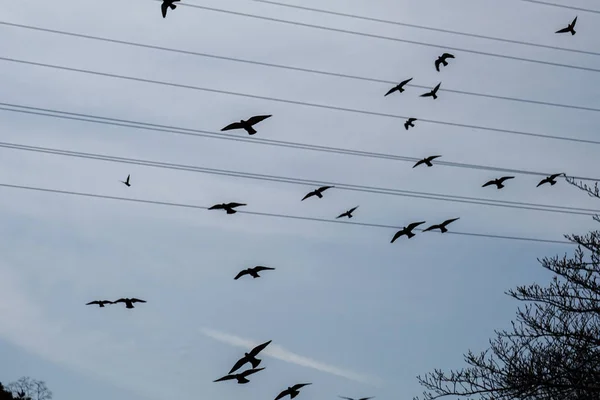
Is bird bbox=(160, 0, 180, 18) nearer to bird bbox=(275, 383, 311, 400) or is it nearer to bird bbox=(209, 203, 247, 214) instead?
bird bbox=(209, 203, 247, 214)

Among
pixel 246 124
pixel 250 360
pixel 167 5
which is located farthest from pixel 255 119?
pixel 250 360

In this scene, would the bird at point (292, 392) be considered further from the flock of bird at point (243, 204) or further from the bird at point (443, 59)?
the bird at point (443, 59)

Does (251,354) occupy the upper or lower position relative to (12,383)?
lower

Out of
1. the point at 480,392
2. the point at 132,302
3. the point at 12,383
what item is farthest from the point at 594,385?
the point at 12,383

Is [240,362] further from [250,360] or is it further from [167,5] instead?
[167,5]

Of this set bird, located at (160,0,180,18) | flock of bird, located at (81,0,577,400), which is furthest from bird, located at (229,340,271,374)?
bird, located at (160,0,180,18)

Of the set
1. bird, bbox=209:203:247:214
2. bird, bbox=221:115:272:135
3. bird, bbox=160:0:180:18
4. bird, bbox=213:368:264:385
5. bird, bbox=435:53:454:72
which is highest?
bird, bbox=435:53:454:72

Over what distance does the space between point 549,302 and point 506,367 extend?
2.45 m

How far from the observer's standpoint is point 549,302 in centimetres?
2389

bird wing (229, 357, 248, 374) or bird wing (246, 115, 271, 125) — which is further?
bird wing (246, 115, 271, 125)

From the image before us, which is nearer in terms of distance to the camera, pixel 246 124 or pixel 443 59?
pixel 246 124

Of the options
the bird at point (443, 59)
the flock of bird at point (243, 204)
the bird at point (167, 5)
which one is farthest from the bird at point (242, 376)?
the bird at point (443, 59)

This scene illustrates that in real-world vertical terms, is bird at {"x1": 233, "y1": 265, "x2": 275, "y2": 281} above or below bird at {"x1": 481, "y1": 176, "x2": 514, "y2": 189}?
below

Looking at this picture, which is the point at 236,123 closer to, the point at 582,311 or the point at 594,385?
the point at 582,311
